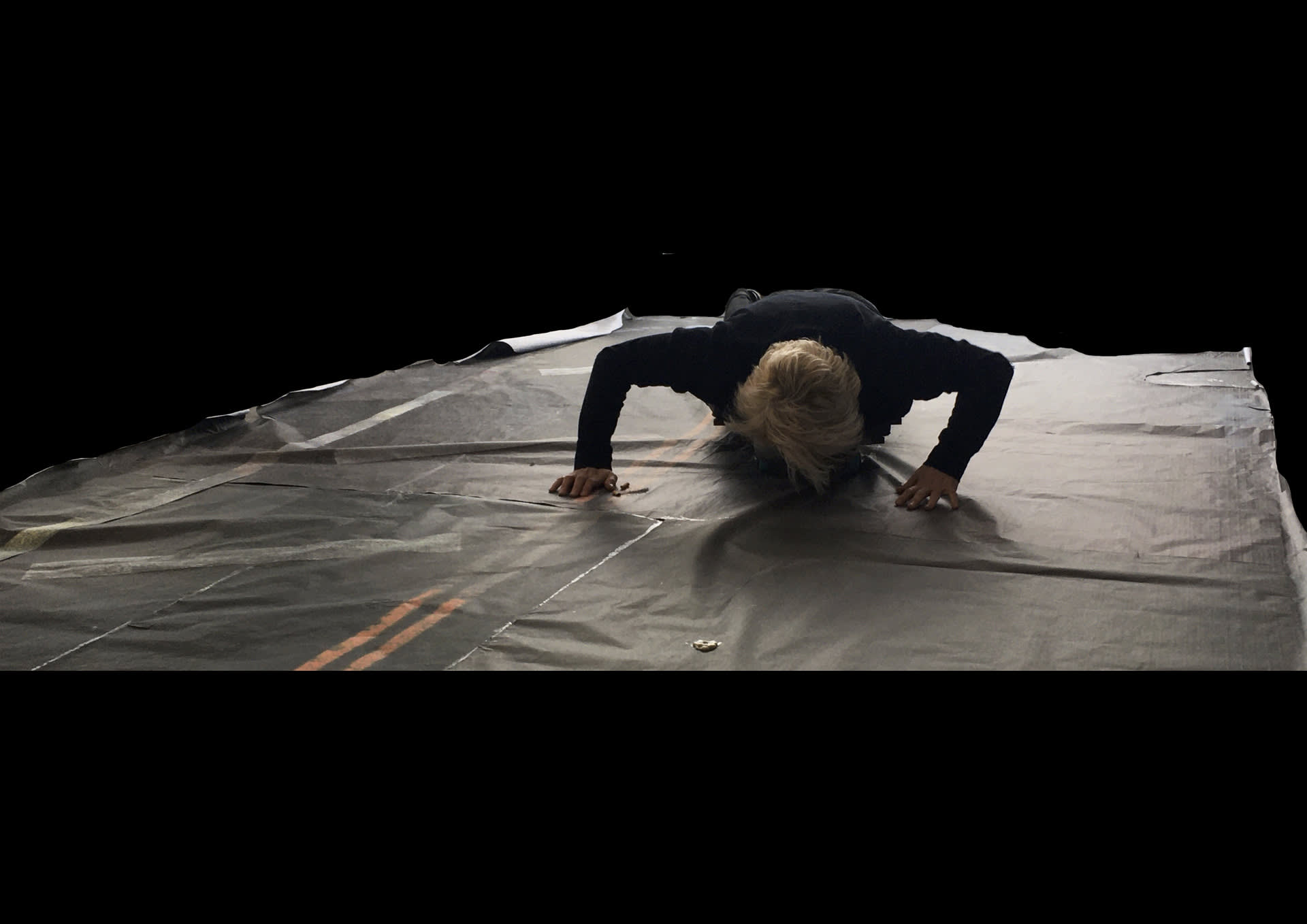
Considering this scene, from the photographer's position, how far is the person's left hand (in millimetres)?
3094

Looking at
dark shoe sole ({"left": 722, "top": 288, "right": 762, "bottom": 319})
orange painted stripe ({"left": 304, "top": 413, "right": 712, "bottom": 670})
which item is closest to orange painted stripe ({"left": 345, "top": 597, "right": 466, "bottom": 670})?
orange painted stripe ({"left": 304, "top": 413, "right": 712, "bottom": 670})

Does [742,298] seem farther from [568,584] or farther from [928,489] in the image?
[568,584]

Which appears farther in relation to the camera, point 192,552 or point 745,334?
point 745,334

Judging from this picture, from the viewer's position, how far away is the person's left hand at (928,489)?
3094 millimetres

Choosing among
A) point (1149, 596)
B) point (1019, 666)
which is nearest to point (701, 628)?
point (1019, 666)

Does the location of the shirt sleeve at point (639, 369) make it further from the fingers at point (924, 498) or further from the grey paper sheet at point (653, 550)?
the fingers at point (924, 498)

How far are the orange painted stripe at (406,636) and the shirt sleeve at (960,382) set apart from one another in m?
1.38

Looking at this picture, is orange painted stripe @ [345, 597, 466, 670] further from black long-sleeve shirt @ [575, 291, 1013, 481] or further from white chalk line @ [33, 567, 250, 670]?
black long-sleeve shirt @ [575, 291, 1013, 481]

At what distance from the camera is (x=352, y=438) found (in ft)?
13.0

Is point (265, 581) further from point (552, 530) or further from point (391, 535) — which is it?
point (552, 530)

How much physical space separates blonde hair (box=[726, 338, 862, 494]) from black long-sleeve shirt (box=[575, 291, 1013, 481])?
11 centimetres

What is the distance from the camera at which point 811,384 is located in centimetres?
289

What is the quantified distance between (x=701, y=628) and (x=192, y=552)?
139 cm

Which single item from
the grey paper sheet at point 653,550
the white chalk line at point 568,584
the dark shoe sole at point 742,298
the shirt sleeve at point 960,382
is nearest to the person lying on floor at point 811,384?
the shirt sleeve at point 960,382
